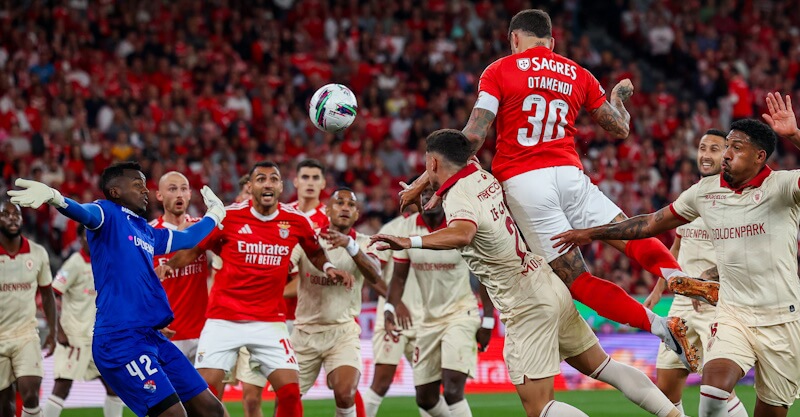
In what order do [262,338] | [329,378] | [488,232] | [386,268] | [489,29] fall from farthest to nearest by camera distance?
1. [489,29]
2. [386,268]
3. [329,378]
4. [262,338]
5. [488,232]

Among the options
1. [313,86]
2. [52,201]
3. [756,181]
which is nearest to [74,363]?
[52,201]

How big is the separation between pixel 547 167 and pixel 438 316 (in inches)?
156

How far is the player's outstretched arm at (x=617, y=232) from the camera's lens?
8.30 m

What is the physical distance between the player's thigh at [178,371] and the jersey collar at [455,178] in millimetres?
2479

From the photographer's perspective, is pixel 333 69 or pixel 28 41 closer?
pixel 28 41

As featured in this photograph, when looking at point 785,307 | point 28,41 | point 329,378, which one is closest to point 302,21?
point 28,41

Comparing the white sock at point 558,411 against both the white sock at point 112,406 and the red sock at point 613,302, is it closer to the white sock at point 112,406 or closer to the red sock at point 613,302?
the red sock at point 613,302

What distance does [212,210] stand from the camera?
9.22 meters

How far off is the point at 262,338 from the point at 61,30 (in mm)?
13356

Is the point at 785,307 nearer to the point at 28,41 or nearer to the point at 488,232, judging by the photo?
the point at 488,232

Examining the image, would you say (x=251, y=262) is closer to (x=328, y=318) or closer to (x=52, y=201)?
(x=328, y=318)

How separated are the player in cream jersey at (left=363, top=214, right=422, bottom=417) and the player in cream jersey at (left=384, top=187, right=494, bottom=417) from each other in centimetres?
24

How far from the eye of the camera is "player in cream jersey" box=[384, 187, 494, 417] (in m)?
11.5

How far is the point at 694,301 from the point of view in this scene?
10352 millimetres
